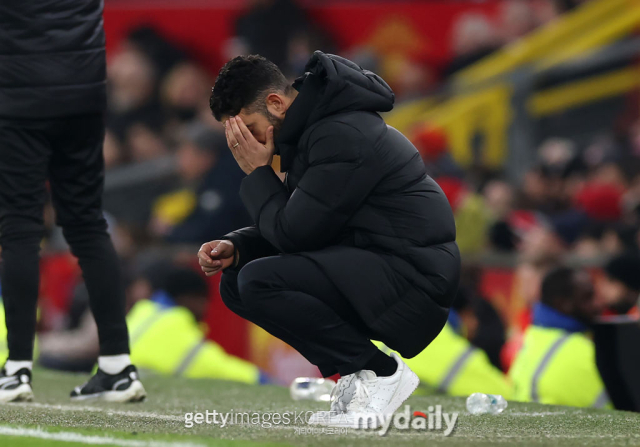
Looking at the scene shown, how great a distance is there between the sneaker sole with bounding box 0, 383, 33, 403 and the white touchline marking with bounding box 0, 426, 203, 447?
2.77 ft

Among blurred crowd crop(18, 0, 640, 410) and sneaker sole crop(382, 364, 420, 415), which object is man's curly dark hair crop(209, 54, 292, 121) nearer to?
sneaker sole crop(382, 364, 420, 415)

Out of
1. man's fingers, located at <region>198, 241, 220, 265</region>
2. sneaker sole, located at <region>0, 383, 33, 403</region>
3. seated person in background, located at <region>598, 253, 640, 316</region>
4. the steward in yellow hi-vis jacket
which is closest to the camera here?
man's fingers, located at <region>198, 241, 220, 265</region>

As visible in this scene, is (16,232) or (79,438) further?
(16,232)

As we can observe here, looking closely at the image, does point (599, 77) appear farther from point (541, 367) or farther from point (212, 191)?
point (541, 367)

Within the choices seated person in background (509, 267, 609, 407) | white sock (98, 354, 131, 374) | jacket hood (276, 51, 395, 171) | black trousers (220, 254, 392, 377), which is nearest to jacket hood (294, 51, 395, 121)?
jacket hood (276, 51, 395, 171)

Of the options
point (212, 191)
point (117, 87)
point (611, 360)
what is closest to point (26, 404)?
point (611, 360)

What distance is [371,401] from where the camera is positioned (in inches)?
131

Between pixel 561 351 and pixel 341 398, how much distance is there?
208cm

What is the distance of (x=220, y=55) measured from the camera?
13.4m

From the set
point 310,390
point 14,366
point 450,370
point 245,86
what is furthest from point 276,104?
point 450,370

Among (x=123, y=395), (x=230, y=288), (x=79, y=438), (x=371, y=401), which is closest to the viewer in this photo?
(x=79, y=438)

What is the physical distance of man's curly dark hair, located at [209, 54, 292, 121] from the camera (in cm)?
345

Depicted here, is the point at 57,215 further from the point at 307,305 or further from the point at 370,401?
the point at 370,401

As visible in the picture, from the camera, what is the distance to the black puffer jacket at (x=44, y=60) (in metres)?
4.02
